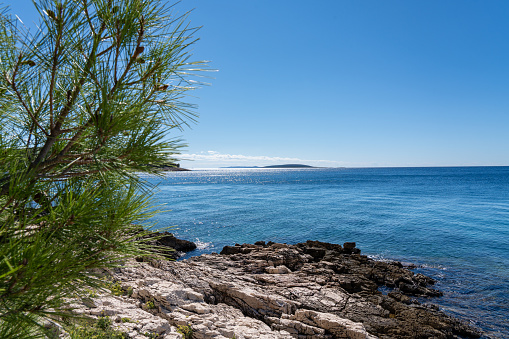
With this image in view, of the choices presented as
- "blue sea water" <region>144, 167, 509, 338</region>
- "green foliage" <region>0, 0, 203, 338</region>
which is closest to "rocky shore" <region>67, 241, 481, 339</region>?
"blue sea water" <region>144, 167, 509, 338</region>

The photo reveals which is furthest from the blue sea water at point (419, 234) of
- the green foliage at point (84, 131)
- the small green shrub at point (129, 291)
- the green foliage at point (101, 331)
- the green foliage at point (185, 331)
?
the green foliage at point (84, 131)

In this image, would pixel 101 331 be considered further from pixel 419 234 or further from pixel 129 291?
pixel 419 234

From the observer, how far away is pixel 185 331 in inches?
283

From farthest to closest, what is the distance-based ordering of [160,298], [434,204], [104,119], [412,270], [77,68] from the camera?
[434,204]
[412,270]
[160,298]
[77,68]
[104,119]

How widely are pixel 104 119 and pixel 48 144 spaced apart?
62 centimetres

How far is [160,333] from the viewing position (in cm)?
678

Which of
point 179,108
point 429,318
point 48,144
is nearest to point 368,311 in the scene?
point 429,318

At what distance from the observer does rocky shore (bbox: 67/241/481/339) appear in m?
7.62

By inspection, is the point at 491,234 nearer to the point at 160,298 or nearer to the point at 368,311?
the point at 368,311

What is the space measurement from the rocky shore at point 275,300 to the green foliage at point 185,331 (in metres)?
0.06

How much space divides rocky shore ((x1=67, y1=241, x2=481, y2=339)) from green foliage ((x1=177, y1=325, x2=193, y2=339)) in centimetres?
6

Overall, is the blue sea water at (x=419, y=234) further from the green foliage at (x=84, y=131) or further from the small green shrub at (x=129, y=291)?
the green foliage at (x=84, y=131)

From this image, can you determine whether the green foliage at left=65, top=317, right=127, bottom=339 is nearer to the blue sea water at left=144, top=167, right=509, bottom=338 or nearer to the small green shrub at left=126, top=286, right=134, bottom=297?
the small green shrub at left=126, top=286, right=134, bottom=297

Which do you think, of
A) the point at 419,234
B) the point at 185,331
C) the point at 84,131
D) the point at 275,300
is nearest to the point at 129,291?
the point at 185,331
